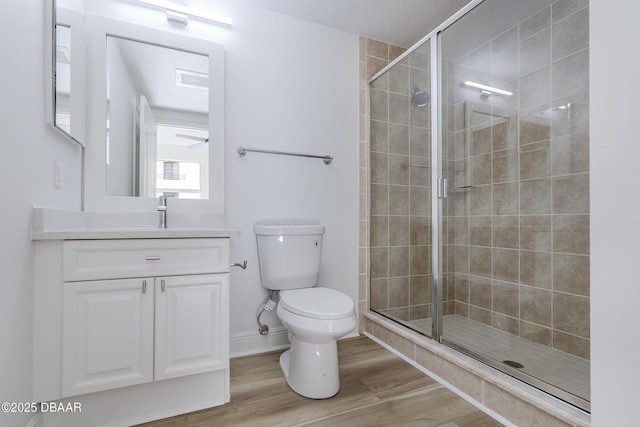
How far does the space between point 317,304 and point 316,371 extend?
1.04ft

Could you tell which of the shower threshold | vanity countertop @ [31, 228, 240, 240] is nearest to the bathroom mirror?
vanity countertop @ [31, 228, 240, 240]

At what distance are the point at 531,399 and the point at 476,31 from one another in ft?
6.20

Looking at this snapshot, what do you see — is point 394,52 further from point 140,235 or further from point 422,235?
point 140,235

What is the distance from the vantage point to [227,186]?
6.37 feet

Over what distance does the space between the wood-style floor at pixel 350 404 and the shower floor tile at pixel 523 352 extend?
0.28 metres

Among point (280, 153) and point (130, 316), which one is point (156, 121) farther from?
point (130, 316)

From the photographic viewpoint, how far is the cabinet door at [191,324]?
132 cm

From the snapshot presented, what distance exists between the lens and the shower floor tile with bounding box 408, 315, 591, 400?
1.31 metres

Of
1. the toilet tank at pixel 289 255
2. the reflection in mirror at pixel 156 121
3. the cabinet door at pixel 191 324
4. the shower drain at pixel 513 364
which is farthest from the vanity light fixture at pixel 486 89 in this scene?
the cabinet door at pixel 191 324

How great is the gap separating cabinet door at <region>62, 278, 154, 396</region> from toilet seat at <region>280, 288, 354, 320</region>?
2.06 ft

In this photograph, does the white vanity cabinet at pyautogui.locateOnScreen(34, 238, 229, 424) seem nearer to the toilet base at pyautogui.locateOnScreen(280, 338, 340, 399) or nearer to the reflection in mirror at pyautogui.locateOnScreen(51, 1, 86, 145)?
the toilet base at pyautogui.locateOnScreen(280, 338, 340, 399)

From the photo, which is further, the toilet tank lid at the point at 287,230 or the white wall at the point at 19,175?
the toilet tank lid at the point at 287,230

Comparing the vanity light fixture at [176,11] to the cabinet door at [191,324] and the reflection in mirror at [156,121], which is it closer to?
the reflection in mirror at [156,121]

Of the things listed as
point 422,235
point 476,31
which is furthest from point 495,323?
point 476,31
